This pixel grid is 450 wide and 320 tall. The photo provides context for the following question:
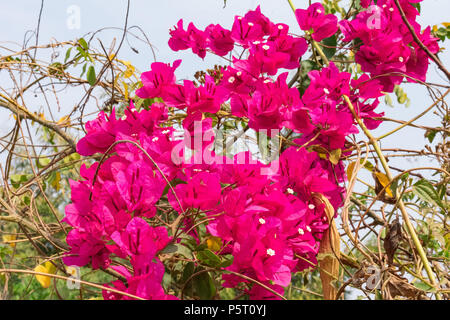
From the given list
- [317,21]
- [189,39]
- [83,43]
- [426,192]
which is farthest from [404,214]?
[83,43]

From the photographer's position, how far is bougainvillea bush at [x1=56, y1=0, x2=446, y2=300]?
558 millimetres

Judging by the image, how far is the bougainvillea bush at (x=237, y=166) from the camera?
1.83 ft

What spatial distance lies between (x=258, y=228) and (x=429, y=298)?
0.24 metres

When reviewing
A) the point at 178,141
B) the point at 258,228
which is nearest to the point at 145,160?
the point at 178,141

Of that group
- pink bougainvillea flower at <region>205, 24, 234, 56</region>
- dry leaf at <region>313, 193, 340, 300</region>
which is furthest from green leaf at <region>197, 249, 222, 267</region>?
pink bougainvillea flower at <region>205, 24, 234, 56</region>

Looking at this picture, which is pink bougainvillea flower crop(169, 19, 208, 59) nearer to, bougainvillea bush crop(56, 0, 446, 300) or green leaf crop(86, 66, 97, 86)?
bougainvillea bush crop(56, 0, 446, 300)

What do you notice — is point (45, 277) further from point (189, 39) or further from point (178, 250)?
point (189, 39)

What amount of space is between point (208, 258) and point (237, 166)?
13 cm

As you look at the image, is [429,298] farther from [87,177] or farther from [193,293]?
[87,177]

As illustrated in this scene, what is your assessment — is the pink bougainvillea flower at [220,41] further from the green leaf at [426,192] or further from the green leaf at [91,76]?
the green leaf at [426,192]

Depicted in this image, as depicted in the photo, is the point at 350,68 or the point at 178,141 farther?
the point at 350,68
